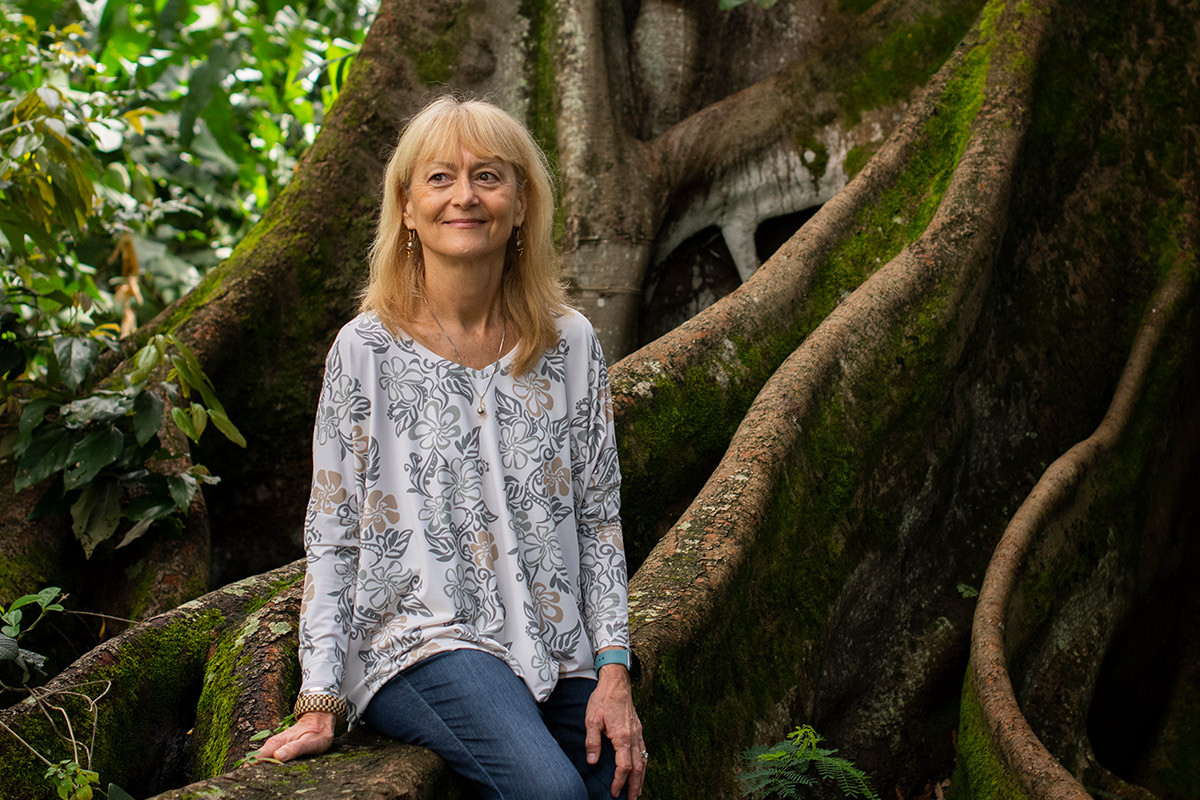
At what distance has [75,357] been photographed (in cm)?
378

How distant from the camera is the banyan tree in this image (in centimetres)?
293

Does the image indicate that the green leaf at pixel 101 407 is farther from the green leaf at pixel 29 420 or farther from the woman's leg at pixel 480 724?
the woman's leg at pixel 480 724

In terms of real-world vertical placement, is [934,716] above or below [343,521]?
below

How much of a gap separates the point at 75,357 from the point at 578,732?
8.45 ft

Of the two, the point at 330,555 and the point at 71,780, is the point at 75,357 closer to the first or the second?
the point at 71,780

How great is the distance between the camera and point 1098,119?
4684mm

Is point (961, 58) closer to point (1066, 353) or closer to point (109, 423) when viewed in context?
point (1066, 353)

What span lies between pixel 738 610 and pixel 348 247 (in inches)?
115

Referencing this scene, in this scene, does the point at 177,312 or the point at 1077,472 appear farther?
the point at 177,312

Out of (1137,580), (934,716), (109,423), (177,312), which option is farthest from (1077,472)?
(177,312)

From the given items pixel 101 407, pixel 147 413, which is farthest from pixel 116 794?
pixel 101 407

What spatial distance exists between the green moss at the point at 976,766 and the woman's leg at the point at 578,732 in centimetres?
131

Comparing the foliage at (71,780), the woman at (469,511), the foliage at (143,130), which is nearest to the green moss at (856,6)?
the foliage at (143,130)

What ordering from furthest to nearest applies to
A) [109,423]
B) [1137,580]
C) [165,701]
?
[1137,580] → [109,423] → [165,701]
